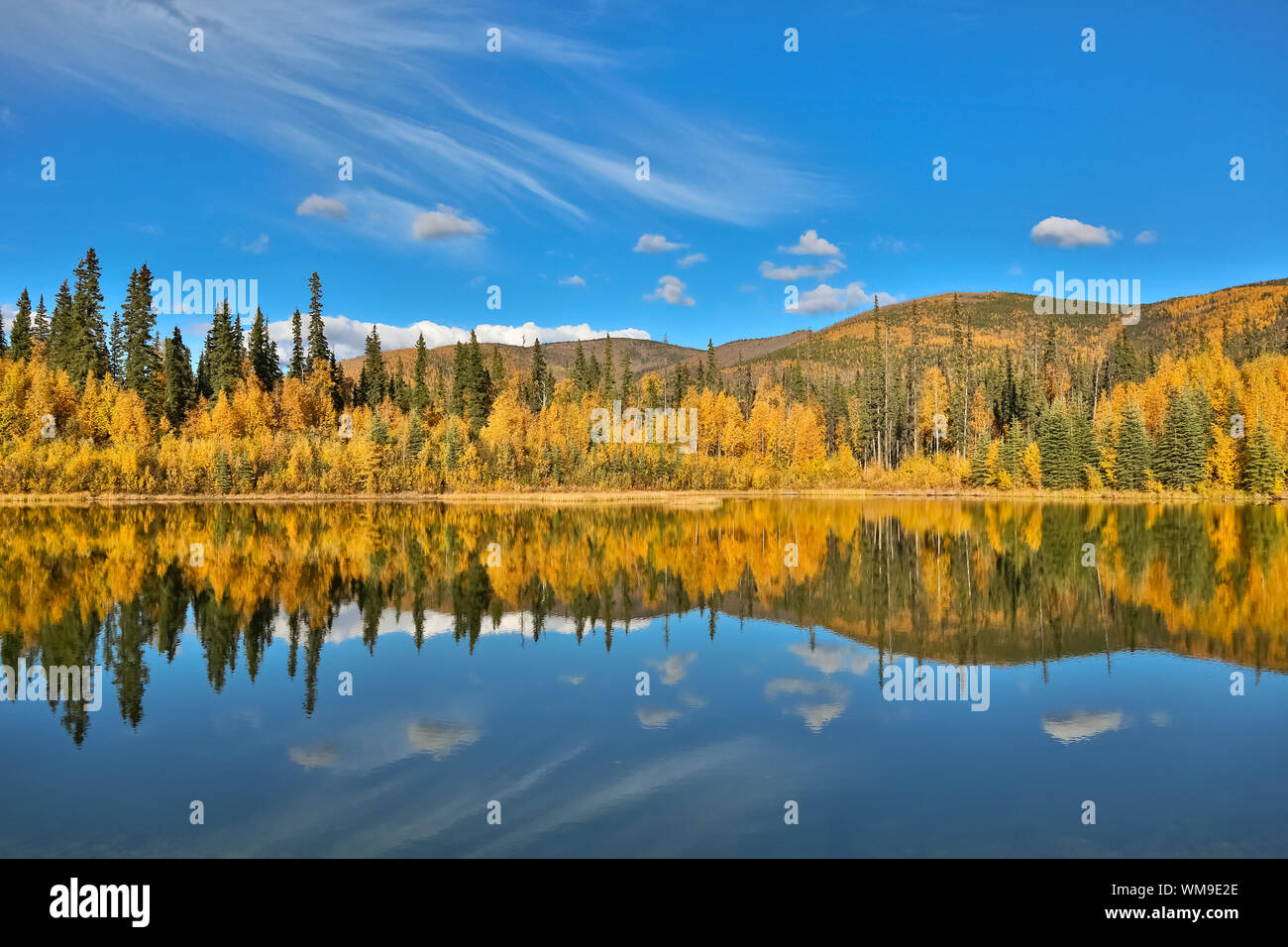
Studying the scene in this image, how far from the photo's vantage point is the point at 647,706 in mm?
13258

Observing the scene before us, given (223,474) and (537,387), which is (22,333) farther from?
(537,387)

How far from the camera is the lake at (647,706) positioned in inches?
337

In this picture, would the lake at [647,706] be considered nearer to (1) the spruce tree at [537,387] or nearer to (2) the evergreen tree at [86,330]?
(2) the evergreen tree at [86,330]

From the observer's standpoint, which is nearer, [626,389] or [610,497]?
[610,497]

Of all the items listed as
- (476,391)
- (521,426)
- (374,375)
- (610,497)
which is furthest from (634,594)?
(374,375)

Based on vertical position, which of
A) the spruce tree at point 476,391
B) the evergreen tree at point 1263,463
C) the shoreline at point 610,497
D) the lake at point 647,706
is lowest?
the lake at point 647,706

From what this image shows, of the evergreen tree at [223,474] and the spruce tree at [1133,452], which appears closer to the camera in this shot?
the evergreen tree at [223,474]

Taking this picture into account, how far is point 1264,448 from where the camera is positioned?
228 ft

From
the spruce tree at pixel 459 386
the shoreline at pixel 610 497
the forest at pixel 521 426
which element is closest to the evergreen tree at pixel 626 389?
the forest at pixel 521 426

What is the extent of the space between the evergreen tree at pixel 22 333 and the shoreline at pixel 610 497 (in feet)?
92.6

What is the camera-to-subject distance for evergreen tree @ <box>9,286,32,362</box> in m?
86.4

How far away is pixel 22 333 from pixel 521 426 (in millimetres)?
52621
